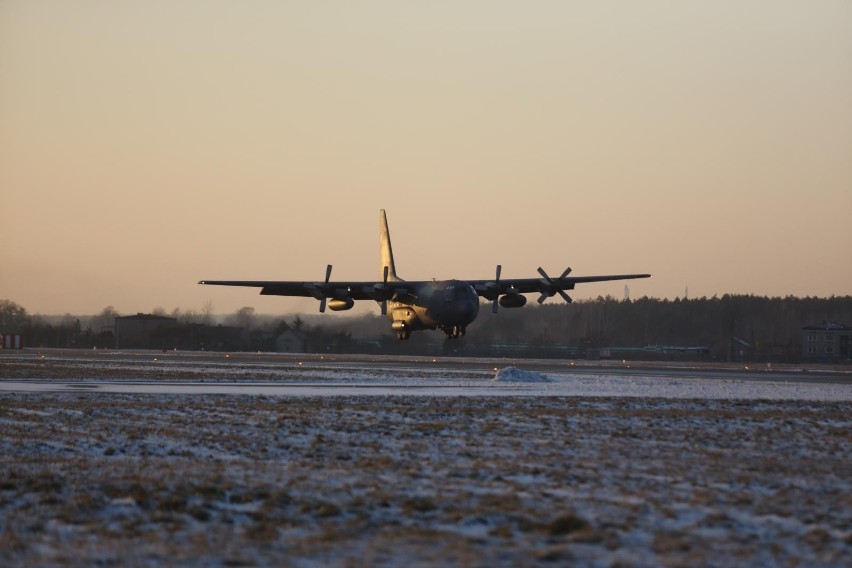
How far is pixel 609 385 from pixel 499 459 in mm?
27534

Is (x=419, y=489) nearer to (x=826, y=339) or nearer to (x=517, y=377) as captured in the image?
(x=517, y=377)

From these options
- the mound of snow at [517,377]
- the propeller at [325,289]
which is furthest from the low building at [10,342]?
the mound of snow at [517,377]

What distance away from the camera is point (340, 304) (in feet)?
224

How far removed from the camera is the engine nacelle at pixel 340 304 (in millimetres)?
68062

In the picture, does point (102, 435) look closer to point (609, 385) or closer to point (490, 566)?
point (490, 566)

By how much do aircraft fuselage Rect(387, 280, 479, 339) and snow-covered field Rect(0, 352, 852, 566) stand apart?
31.8m

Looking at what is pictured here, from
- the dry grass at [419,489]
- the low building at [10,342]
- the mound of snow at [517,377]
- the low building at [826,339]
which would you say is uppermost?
the low building at [826,339]

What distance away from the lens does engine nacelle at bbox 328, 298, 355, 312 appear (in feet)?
223

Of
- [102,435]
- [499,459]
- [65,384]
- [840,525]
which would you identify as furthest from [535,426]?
[65,384]

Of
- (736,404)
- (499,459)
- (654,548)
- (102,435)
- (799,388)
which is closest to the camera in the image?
(654,548)

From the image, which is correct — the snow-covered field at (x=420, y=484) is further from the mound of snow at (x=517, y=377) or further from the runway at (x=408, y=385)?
the mound of snow at (x=517, y=377)

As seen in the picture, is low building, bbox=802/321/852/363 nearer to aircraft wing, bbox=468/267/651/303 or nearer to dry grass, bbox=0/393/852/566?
aircraft wing, bbox=468/267/651/303

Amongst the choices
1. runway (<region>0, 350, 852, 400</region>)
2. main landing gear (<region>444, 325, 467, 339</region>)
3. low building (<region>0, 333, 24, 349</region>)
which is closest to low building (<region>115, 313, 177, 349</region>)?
low building (<region>0, 333, 24, 349</region>)

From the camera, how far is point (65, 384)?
41812 millimetres
